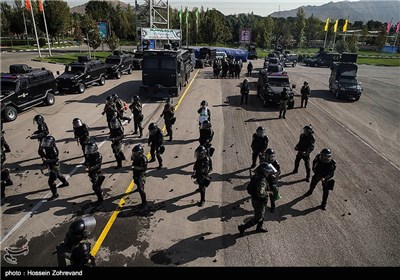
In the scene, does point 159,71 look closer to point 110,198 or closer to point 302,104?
point 302,104

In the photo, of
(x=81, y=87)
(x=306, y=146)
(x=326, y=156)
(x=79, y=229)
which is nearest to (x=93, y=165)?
(x=79, y=229)

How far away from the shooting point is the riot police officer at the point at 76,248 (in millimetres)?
4984

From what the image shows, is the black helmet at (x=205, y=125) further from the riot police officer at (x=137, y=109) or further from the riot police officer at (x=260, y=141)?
the riot police officer at (x=137, y=109)

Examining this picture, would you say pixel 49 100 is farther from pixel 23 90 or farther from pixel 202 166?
pixel 202 166

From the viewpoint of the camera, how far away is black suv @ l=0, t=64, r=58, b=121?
632 inches

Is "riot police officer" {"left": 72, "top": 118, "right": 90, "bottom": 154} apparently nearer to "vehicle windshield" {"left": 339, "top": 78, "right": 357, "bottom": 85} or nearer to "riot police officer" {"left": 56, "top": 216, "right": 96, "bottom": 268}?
"riot police officer" {"left": 56, "top": 216, "right": 96, "bottom": 268}

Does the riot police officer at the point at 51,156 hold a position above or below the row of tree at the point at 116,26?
below

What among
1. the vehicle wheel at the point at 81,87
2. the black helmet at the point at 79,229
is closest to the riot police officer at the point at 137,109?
the black helmet at the point at 79,229

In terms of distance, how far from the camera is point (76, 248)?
5.02m

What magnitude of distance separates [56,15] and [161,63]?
1622 inches

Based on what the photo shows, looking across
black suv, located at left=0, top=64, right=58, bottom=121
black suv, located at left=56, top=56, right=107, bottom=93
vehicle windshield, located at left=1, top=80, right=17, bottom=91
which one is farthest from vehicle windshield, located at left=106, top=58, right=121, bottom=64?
vehicle windshield, located at left=1, top=80, right=17, bottom=91

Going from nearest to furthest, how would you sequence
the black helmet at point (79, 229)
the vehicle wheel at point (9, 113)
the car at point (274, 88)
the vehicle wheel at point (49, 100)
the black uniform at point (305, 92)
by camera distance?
1. the black helmet at point (79, 229)
2. the vehicle wheel at point (9, 113)
3. the vehicle wheel at point (49, 100)
4. the car at point (274, 88)
5. the black uniform at point (305, 92)

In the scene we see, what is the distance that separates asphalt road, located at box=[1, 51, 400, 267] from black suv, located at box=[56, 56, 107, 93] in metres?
6.24

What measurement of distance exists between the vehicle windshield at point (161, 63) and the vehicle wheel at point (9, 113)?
859 centimetres
